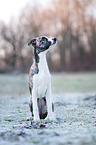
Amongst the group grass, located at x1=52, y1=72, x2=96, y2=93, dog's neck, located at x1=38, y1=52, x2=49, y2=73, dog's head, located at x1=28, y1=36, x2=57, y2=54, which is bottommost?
grass, located at x1=52, y1=72, x2=96, y2=93

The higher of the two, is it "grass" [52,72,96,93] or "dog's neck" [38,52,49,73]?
"dog's neck" [38,52,49,73]

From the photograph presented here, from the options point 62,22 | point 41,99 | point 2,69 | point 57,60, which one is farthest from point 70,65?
point 41,99

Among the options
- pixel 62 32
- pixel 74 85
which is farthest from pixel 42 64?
pixel 62 32

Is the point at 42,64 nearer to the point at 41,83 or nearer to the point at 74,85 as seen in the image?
the point at 41,83

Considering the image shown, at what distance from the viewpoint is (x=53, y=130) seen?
11.5 ft

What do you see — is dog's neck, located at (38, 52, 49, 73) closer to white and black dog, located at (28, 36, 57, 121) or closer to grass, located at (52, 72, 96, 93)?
white and black dog, located at (28, 36, 57, 121)

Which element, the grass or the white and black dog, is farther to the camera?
the grass

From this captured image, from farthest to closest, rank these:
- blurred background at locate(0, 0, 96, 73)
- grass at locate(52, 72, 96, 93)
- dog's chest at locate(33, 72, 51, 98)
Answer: blurred background at locate(0, 0, 96, 73), grass at locate(52, 72, 96, 93), dog's chest at locate(33, 72, 51, 98)

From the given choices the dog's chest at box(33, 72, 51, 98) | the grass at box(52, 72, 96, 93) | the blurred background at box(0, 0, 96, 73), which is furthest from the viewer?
the blurred background at box(0, 0, 96, 73)

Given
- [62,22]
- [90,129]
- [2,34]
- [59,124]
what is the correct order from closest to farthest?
[90,129]
[59,124]
[2,34]
[62,22]

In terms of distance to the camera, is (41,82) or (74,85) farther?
(74,85)

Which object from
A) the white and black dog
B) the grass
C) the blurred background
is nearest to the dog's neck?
the white and black dog

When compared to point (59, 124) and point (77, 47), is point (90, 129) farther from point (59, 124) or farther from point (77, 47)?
point (77, 47)

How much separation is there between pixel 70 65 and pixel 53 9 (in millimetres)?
7093
